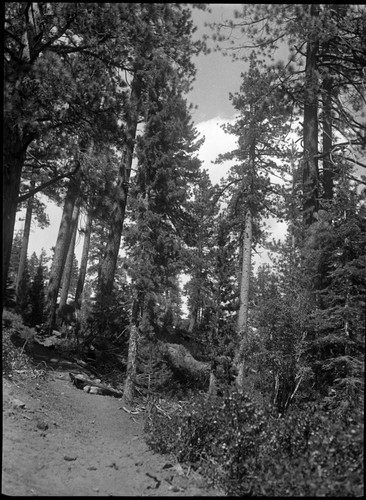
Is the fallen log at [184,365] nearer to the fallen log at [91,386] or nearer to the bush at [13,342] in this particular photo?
the fallen log at [91,386]

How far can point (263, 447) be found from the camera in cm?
596

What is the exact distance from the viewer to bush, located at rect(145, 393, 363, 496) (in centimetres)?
480

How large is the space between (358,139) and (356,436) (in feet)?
30.2

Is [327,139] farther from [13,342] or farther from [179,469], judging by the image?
[13,342]

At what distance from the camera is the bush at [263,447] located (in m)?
4.80

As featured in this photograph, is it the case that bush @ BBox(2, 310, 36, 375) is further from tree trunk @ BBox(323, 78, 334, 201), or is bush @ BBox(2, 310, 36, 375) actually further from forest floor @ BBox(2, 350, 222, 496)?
tree trunk @ BBox(323, 78, 334, 201)

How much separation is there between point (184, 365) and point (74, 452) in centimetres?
897

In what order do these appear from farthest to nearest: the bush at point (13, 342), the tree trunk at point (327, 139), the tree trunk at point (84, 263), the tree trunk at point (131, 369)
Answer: the tree trunk at point (84, 263) → the tree trunk at point (131, 369) → the tree trunk at point (327, 139) → the bush at point (13, 342)

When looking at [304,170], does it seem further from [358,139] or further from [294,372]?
[294,372]

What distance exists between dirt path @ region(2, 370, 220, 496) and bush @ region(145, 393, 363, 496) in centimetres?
42

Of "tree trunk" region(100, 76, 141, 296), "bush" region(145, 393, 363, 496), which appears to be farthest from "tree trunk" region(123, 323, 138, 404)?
"bush" region(145, 393, 363, 496)

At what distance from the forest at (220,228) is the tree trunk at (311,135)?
0.20ft

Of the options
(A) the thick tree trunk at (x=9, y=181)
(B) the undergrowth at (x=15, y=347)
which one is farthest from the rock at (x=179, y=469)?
(A) the thick tree trunk at (x=9, y=181)

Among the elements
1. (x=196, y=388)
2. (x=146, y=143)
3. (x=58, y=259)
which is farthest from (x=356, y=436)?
(x=58, y=259)
